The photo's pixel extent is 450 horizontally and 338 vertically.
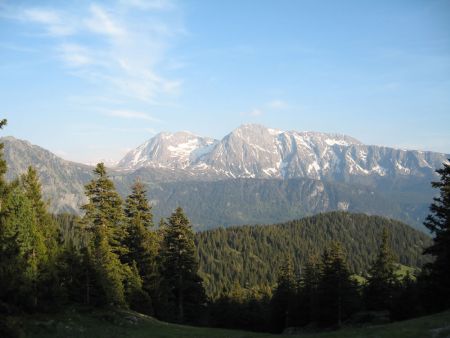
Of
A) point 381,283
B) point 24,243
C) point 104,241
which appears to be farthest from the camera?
point 381,283

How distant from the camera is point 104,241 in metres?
44.2

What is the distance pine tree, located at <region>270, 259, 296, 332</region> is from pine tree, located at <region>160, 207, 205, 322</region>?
77.8 ft

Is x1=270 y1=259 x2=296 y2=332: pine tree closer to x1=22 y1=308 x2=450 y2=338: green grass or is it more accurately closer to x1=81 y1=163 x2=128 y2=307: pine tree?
x1=81 y1=163 x2=128 y2=307: pine tree

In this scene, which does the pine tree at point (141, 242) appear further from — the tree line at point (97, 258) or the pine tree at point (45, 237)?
the pine tree at point (45, 237)

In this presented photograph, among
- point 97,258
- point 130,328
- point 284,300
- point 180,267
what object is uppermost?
point 97,258

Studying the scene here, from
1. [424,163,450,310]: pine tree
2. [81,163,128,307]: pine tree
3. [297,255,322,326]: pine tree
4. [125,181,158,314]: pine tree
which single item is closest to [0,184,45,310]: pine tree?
[81,163,128,307]: pine tree

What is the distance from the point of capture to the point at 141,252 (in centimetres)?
5356

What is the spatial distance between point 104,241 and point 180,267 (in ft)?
44.0

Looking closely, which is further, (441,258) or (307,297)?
(307,297)

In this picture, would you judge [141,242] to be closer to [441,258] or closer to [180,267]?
[180,267]

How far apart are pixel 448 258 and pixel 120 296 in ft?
102

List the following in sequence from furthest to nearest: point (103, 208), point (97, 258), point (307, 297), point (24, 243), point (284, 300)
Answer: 1. point (284, 300)
2. point (307, 297)
3. point (103, 208)
4. point (97, 258)
5. point (24, 243)

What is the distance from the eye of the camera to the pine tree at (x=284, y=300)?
240 feet

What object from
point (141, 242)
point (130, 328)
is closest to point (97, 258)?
point (130, 328)
